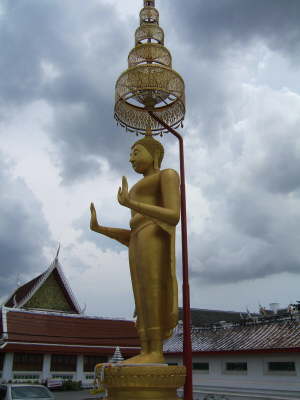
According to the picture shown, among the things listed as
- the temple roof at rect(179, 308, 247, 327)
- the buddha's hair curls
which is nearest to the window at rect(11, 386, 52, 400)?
the buddha's hair curls

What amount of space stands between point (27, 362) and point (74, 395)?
2.89 meters

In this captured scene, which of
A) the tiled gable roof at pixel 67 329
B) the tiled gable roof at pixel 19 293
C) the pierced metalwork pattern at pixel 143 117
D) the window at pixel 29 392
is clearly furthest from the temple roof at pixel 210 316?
the pierced metalwork pattern at pixel 143 117

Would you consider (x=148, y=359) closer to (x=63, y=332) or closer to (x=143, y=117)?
(x=143, y=117)

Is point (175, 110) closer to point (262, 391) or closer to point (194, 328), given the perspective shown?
point (262, 391)

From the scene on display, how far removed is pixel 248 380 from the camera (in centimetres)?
1192

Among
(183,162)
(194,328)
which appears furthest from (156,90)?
(194,328)

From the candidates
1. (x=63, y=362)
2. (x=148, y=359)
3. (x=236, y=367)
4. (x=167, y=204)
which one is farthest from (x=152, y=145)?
(x=63, y=362)

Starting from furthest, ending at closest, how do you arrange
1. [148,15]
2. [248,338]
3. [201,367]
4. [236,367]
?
1. [201,367]
2. [248,338]
3. [236,367]
4. [148,15]

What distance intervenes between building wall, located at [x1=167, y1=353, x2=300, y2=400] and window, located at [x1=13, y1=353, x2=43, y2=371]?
332 inches

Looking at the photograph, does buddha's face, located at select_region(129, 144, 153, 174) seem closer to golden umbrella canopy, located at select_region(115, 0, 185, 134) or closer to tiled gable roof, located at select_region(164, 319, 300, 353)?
golden umbrella canopy, located at select_region(115, 0, 185, 134)

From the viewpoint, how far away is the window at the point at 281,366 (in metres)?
10.8

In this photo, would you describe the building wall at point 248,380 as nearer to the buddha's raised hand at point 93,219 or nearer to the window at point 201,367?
the window at point 201,367

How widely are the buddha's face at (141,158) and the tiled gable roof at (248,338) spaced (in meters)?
8.10

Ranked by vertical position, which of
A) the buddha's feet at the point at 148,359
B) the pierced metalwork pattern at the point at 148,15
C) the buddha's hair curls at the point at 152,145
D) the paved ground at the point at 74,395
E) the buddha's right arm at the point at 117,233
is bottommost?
the paved ground at the point at 74,395
